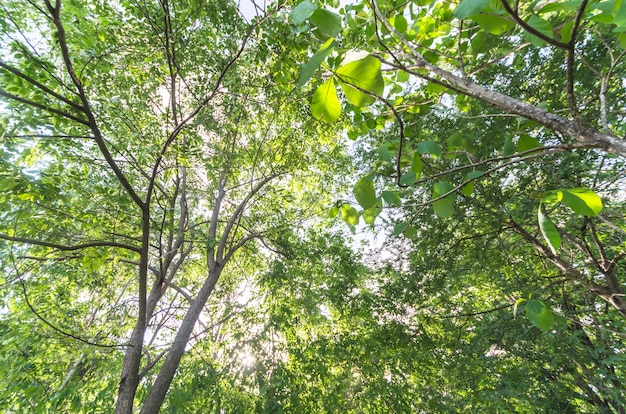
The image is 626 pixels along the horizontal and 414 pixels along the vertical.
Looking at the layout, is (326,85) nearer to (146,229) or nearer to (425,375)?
(146,229)

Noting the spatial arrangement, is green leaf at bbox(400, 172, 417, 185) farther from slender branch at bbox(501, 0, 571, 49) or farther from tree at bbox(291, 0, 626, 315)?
slender branch at bbox(501, 0, 571, 49)

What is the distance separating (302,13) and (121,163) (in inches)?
175

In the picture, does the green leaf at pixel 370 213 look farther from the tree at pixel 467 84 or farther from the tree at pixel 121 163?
the tree at pixel 121 163

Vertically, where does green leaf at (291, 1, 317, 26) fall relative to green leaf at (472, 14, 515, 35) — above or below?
below

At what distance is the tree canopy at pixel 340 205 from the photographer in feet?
3.40

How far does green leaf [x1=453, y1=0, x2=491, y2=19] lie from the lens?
469 mm

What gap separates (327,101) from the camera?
2.04 ft

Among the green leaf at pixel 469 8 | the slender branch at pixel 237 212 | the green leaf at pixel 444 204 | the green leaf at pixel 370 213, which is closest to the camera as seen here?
the green leaf at pixel 469 8

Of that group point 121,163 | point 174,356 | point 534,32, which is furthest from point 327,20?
point 174,356

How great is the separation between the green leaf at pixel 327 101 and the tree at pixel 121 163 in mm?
1447

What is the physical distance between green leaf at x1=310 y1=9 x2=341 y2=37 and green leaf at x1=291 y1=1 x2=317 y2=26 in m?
0.01

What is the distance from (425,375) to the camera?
14.3ft

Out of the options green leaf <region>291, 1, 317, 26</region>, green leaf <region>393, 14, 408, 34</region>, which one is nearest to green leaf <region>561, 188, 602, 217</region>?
green leaf <region>291, 1, 317, 26</region>

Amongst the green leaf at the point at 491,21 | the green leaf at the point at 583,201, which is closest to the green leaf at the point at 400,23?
the green leaf at the point at 491,21
